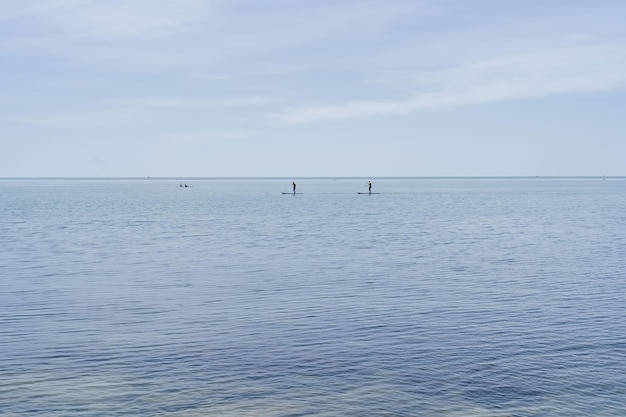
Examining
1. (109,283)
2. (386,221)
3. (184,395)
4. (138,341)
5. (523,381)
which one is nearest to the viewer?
(184,395)

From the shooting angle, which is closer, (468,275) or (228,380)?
(228,380)

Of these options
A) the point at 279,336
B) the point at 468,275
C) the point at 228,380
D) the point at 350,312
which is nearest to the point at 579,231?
the point at 468,275

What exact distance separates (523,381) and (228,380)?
10399mm

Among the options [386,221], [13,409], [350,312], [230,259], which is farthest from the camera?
[386,221]

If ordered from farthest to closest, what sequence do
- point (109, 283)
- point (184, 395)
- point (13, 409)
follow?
point (109, 283) < point (184, 395) < point (13, 409)

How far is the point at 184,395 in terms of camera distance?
2306 centimetres

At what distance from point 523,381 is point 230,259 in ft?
127

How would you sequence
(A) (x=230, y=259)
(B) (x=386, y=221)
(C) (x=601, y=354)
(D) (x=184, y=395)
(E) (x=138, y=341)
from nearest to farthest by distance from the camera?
(D) (x=184, y=395) < (C) (x=601, y=354) < (E) (x=138, y=341) < (A) (x=230, y=259) < (B) (x=386, y=221)

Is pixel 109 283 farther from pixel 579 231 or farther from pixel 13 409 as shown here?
pixel 579 231

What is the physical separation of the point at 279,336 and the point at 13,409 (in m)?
12.2

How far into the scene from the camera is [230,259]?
→ 6034 cm

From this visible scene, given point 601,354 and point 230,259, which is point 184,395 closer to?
point 601,354

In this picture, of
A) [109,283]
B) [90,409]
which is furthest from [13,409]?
[109,283]

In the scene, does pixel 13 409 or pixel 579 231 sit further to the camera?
pixel 579 231
